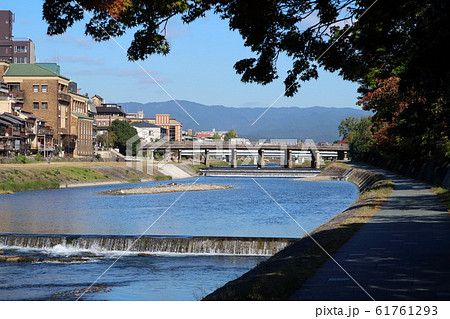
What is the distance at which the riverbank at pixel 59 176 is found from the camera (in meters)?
76.4

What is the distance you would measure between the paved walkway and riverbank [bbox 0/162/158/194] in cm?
5862

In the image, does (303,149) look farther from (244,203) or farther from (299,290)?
(299,290)

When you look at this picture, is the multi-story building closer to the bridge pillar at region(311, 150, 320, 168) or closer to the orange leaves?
the bridge pillar at region(311, 150, 320, 168)

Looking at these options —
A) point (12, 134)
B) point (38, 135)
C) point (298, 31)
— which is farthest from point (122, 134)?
point (298, 31)

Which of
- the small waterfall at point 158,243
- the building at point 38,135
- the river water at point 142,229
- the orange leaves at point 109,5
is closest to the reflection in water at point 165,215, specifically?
the river water at point 142,229

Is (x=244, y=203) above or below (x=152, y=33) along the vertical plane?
below

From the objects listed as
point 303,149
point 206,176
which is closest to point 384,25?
point 206,176

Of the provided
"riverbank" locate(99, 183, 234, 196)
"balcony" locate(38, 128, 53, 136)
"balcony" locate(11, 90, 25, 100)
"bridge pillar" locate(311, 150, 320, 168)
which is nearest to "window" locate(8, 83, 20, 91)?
"balcony" locate(11, 90, 25, 100)

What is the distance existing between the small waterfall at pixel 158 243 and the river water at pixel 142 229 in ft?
1.94

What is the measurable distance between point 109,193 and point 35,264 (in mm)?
48883

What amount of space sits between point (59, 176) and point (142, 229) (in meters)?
52.0

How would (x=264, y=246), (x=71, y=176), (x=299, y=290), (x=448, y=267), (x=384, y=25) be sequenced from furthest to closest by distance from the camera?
(x=71, y=176)
(x=264, y=246)
(x=384, y=25)
(x=448, y=267)
(x=299, y=290)

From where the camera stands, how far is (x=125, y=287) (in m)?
21.9

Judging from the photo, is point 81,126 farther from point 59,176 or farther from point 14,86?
point 59,176
